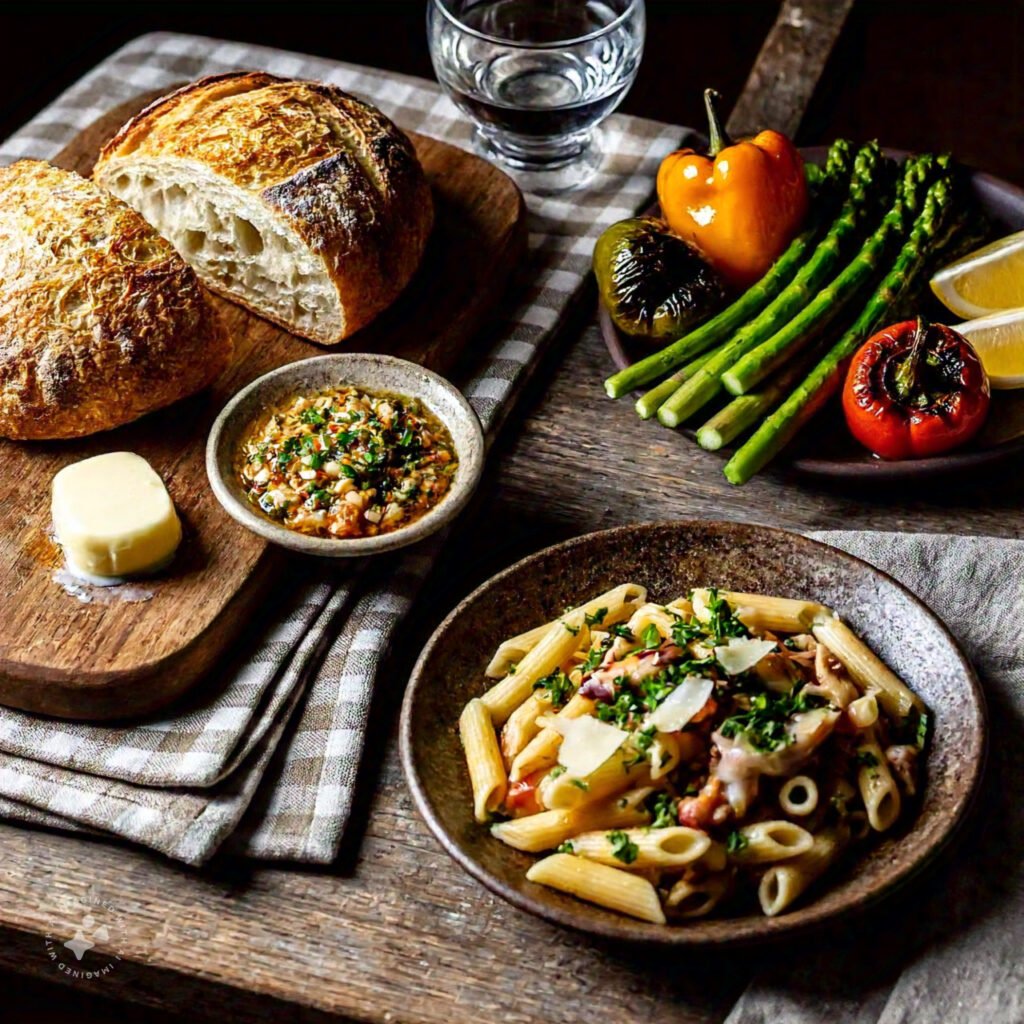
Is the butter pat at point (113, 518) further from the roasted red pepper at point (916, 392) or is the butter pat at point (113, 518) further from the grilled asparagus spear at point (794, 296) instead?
the roasted red pepper at point (916, 392)

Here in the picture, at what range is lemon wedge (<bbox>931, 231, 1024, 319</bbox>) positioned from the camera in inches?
127

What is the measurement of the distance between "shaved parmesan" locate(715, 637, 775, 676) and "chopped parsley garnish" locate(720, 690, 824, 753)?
5cm

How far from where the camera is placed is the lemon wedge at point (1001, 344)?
306 centimetres

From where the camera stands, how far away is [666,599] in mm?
2672

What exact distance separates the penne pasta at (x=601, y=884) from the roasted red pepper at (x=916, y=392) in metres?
1.25

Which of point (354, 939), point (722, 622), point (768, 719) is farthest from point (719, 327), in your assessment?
point (354, 939)

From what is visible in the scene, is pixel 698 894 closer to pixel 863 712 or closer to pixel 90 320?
pixel 863 712

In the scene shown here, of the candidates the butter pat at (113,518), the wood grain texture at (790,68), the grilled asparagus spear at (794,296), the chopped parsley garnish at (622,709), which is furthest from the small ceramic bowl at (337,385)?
the wood grain texture at (790,68)

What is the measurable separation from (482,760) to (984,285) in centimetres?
A: 172

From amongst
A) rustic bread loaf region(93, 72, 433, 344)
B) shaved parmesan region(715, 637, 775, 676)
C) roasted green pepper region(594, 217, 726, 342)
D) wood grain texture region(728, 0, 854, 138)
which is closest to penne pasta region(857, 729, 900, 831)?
shaved parmesan region(715, 637, 775, 676)

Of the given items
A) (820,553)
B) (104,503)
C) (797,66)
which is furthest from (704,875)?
(797,66)

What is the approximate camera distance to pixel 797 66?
4.22 meters

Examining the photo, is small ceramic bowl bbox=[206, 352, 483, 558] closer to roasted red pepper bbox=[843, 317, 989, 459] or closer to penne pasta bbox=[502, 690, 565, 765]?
penne pasta bbox=[502, 690, 565, 765]

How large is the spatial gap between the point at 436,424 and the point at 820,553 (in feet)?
2.89
